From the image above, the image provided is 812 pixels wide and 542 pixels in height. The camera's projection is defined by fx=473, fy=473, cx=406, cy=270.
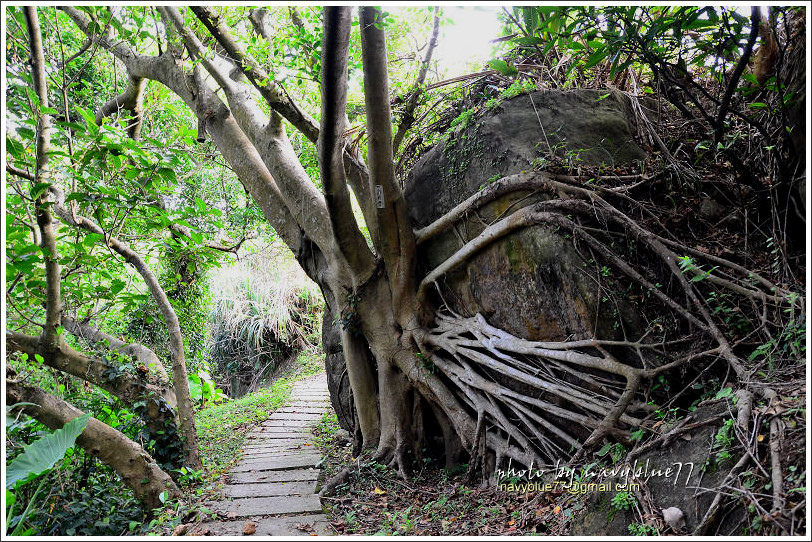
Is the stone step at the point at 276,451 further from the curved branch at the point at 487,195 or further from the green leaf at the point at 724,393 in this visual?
the green leaf at the point at 724,393

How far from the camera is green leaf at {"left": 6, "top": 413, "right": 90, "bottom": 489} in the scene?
285cm

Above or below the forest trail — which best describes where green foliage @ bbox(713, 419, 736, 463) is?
above

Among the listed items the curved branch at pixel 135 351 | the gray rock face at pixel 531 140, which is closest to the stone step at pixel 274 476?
the curved branch at pixel 135 351

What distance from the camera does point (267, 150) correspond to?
5.20 m

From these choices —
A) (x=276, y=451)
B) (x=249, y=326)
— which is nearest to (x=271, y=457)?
(x=276, y=451)

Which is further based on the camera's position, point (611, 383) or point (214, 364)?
point (214, 364)

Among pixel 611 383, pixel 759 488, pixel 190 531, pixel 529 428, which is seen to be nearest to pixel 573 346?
pixel 611 383

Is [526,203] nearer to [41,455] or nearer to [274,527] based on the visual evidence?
[274,527]

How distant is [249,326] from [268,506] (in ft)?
30.5

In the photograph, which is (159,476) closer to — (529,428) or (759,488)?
(529,428)

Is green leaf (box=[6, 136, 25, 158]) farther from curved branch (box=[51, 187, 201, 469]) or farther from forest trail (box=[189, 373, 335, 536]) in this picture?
forest trail (box=[189, 373, 335, 536])

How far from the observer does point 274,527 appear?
11.8ft

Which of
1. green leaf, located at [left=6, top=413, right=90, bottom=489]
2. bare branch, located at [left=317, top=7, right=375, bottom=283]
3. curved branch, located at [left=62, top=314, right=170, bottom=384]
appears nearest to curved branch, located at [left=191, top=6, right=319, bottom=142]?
bare branch, located at [left=317, top=7, right=375, bottom=283]

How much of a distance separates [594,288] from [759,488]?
5.31 feet
